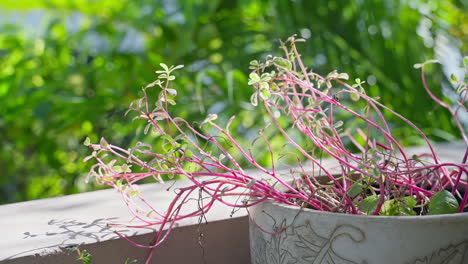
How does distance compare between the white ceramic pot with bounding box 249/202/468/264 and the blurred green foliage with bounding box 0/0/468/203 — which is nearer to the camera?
the white ceramic pot with bounding box 249/202/468/264

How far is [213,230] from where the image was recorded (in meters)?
0.40

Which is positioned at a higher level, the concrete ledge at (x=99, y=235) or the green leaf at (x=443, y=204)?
the green leaf at (x=443, y=204)

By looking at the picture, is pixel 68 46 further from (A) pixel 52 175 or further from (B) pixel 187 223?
(B) pixel 187 223

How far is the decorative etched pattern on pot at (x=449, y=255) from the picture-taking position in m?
0.27

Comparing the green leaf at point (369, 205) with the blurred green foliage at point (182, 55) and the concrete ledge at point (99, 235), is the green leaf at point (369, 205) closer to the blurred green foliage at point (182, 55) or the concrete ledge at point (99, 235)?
the concrete ledge at point (99, 235)

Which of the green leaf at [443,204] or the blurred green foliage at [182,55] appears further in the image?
the blurred green foliage at [182,55]

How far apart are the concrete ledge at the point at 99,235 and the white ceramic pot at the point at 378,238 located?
9 cm

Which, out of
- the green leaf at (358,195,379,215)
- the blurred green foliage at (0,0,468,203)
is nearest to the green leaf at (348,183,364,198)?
the green leaf at (358,195,379,215)

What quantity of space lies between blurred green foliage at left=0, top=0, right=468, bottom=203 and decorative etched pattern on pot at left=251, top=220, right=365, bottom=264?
0.76m

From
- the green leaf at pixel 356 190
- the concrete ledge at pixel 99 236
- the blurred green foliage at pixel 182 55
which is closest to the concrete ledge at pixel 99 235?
the concrete ledge at pixel 99 236

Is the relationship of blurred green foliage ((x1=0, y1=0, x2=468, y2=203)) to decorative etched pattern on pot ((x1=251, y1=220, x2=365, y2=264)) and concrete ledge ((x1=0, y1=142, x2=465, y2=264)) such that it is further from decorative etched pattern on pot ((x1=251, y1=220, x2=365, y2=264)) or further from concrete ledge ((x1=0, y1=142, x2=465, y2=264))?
decorative etched pattern on pot ((x1=251, y1=220, x2=365, y2=264))

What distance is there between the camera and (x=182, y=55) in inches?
53.1

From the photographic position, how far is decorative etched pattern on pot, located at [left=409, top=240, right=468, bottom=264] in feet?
0.88

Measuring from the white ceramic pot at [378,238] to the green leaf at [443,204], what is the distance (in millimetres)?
21
